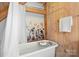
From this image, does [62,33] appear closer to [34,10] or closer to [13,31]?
[34,10]

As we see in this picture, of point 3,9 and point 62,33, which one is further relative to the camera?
point 62,33

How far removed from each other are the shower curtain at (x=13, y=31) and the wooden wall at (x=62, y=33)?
381mm

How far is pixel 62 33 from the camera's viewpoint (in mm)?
1531

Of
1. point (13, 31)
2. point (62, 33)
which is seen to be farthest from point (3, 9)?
point (62, 33)

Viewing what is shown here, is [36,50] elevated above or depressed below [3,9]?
below

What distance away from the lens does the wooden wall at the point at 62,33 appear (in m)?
1.48

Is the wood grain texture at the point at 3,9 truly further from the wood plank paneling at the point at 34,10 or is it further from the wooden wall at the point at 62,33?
the wooden wall at the point at 62,33

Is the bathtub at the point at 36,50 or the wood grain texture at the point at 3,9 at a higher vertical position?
the wood grain texture at the point at 3,9

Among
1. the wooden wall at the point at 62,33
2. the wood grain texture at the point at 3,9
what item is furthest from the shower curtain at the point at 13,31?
the wooden wall at the point at 62,33

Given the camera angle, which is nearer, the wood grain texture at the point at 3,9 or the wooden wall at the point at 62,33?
the wood grain texture at the point at 3,9

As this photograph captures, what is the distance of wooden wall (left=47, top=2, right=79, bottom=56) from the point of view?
148 centimetres

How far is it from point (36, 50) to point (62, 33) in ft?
1.32

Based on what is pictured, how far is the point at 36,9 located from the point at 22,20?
9.2 inches

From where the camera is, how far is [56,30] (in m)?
1.53
